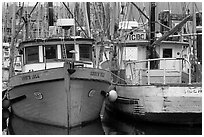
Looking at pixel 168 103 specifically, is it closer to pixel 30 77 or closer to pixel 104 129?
pixel 104 129

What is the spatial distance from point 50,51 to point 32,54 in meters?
0.71

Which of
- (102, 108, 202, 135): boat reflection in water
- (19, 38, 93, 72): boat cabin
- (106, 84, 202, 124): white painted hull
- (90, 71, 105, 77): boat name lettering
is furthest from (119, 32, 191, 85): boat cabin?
(19, 38, 93, 72): boat cabin

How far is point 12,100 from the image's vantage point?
14.9 metres

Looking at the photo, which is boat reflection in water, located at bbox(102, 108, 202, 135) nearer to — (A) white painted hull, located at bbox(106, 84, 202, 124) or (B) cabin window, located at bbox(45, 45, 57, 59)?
(A) white painted hull, located at bbox(106, 84, 202, 124)

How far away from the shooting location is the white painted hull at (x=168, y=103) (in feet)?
43.2

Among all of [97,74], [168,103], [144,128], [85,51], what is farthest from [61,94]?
[168,103]

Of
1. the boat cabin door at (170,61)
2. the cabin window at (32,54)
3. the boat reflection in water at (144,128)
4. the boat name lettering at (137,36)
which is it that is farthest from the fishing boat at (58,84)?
the boat cabin door at (170,61)

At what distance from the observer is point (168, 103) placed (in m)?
13.3

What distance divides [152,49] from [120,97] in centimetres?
261

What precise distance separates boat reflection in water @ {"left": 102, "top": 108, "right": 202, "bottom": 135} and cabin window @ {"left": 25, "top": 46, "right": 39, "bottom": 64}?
134 inches

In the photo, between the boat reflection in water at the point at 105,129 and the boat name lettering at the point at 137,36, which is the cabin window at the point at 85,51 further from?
the boat name lettering at the point at 137,36

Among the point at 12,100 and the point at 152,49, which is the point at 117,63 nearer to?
the point at 152,49

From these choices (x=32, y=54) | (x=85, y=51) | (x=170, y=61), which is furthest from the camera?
(x=170, y=61)

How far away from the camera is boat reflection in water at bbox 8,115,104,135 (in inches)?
489
